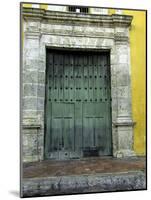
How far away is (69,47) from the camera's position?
332 cm

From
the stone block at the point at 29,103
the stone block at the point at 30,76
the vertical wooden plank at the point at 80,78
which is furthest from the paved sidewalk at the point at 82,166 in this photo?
the stone block at the point at 30,76

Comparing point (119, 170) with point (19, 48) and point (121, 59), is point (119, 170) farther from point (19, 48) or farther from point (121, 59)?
point (19, 48)

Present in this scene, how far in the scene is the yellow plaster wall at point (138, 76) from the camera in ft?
11.2

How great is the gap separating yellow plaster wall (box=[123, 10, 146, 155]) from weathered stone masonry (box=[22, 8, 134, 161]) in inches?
2.3

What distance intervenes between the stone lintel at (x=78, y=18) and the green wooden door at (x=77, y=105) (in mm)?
297

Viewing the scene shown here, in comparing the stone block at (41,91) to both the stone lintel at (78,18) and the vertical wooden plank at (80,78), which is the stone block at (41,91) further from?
the stone lintel at (78,18)

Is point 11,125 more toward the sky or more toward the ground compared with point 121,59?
more toward the ground

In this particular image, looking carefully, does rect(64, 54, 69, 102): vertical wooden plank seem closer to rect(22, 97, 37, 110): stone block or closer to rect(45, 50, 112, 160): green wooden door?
rect(45, 50, 112, 160): green wooden door

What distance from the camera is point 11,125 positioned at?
10.3 feet

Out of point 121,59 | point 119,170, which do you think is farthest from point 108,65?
point 119,170

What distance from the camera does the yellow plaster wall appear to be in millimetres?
3428

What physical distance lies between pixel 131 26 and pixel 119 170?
4.62 ft

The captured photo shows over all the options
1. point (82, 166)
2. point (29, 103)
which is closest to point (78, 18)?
point (29, 103)

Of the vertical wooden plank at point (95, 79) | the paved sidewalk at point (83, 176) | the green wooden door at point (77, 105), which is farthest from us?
the vertical wooden plank at point (95, 79)
